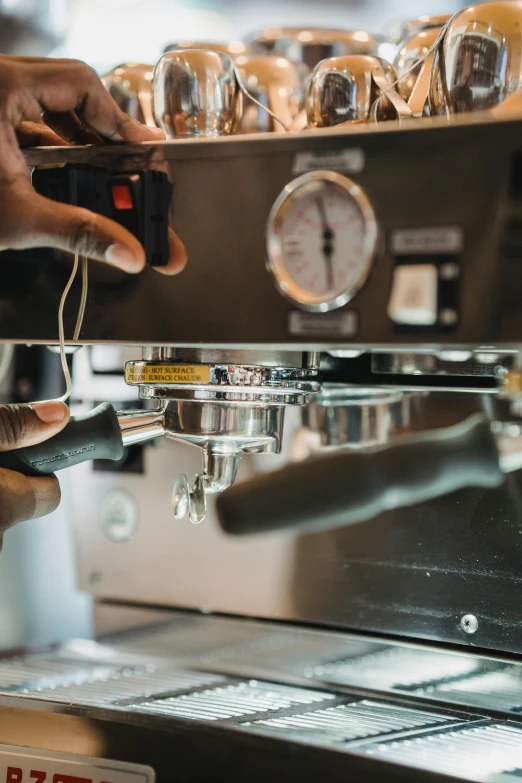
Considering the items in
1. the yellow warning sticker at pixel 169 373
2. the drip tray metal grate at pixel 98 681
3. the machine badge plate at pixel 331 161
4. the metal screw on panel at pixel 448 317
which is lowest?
the drip tray metal grate at pixel 98 681

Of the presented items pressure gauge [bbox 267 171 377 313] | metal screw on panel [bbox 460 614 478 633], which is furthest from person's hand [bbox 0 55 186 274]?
metal screw on panel [bbox 460 614 478 633]

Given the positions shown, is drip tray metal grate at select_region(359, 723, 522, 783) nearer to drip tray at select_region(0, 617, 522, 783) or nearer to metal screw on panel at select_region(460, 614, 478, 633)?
drip tray at select_region(0, 617, 522, 783)

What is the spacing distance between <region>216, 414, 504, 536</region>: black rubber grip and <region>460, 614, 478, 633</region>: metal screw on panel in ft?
0.46

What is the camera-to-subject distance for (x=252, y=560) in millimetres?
1159

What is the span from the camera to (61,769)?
808 millimetres

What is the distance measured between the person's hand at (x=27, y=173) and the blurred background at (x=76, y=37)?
0.48 m

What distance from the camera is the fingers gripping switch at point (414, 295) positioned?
68cm

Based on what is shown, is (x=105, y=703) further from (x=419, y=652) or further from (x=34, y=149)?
(x=34, y=149)

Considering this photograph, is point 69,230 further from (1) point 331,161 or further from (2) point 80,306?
(1) point 331,161

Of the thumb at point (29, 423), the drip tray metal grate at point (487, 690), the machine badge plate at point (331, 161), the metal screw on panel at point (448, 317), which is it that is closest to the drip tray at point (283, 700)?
the drip tray metal grate at point (487, 690)

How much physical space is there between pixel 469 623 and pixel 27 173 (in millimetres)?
675

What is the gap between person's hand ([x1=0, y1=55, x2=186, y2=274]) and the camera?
76 cm

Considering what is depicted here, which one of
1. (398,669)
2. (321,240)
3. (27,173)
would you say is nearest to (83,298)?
(27,173)

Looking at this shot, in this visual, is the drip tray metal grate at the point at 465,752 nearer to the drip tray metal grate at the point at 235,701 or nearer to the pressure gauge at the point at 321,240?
the drip tray metal grate at the point at 235,701
